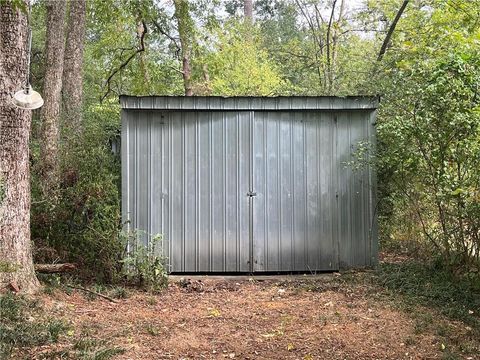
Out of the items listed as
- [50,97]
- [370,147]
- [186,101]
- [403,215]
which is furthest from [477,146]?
[50,97]

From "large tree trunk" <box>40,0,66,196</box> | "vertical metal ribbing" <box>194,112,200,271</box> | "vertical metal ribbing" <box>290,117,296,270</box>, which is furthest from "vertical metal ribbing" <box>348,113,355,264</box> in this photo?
"large tree trunk" <box>40,0,66,196</box>

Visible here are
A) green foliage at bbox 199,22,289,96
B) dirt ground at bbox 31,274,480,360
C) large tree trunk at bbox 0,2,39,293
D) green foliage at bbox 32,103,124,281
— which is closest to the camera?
dirt ground at bbox 31,274,480,360

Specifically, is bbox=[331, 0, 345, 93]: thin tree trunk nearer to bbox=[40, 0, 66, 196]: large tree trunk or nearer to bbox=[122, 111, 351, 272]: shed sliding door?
bbox=[122, 111, 351, 272]: shed sliding door

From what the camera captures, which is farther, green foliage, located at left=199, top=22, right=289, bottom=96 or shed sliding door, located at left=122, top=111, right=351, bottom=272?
green foliage, located at left=199, top=22, right=289, bottom=96

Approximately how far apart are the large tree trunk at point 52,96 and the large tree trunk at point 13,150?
1.47 meters

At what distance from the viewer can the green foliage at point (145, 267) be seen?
6.56 meters

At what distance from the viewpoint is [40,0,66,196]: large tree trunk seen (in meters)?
7.27

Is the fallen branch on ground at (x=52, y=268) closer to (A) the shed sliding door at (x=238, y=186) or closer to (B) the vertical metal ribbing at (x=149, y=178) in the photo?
(B) the vertical metal ribbing at (x=149, y=178)

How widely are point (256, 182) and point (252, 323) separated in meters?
2.68

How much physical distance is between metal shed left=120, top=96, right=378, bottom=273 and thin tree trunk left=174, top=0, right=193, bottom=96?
6.89m

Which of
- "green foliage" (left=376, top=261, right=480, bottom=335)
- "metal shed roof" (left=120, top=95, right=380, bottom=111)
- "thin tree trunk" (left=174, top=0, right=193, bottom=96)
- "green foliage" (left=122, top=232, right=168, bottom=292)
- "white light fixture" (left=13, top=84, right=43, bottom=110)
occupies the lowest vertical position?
"green foliage" (left=376, top=261, right=480, bottom=335)

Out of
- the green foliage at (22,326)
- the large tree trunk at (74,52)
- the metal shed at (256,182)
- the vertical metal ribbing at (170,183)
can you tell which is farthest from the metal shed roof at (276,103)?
the large tree trunk at (74,52)

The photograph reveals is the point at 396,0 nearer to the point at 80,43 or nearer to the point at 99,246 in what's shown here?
the point at 80,43

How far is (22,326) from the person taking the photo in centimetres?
435
